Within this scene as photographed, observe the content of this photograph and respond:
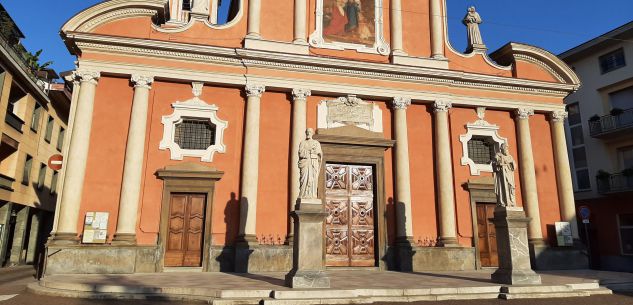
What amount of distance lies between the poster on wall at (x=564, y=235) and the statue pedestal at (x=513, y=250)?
21.5 feet

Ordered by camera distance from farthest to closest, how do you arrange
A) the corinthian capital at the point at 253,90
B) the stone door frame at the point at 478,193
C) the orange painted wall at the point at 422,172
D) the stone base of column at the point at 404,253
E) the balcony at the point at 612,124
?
1. the balcony at the point at 612,124
2. the stone door frame at the point at 478,193
3. the orange painted wall at the point at 422,172
4. the corinthian capital at the point at 253,90
5. the stone base of column at the point at 404,253

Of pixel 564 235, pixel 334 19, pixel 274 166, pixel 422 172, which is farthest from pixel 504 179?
pixel 334 19

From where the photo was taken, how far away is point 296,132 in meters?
13.9

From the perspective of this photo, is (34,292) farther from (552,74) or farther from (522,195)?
(552,74)

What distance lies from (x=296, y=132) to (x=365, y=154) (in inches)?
98.6

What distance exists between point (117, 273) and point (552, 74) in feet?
55.3

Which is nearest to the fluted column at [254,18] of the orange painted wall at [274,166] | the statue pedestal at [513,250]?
A: the orange painted wall at [274,166]

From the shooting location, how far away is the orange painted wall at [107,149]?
491 inches

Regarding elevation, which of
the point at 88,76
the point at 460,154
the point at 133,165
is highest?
the point at 88,76

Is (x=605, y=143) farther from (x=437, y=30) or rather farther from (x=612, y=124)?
(x=437, y=30)

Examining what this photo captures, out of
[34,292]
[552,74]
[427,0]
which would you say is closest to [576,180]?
[552,74]

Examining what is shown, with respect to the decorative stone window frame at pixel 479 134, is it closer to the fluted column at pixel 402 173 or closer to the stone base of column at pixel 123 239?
the fluted column at pixel 402 173

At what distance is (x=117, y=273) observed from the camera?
38.3 ft

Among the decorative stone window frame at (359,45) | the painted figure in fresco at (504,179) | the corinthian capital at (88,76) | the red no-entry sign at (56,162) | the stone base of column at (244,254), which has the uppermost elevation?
the decorative stone window frame at (359,45)
